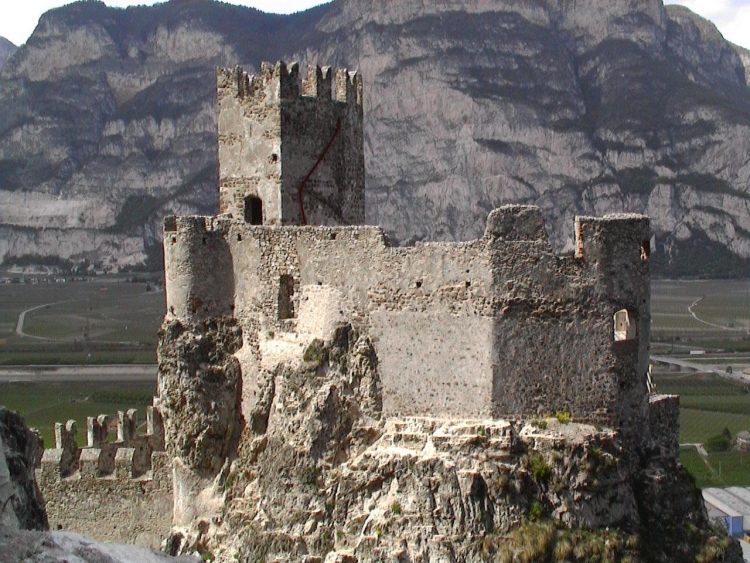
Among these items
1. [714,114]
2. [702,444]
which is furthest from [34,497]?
[714,114]

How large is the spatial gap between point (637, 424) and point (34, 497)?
1440cm

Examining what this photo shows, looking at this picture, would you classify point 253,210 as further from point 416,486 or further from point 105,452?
point 416,486

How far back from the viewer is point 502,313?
21234mm

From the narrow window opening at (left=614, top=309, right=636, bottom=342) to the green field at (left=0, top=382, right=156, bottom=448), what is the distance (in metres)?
54.4

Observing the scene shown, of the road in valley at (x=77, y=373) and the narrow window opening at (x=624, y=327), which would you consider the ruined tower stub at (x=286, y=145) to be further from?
the road in valley at (x=77, y=373)

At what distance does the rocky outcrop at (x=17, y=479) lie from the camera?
30.9 ft

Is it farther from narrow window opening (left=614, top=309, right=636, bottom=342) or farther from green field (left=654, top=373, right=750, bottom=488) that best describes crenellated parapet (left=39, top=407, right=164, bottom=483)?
green field (left=654, top=373, right=750, bottom=488)

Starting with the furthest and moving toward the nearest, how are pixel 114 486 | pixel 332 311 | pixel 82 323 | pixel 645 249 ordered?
pixel 82 323 < pixel 114 486 < pixel 332 311 < pixel 645 249

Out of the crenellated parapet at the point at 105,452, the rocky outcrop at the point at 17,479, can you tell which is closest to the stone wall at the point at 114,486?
the crenellated parapet at the point at 105,452

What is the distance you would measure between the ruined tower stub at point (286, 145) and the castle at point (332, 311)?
39 millimetres

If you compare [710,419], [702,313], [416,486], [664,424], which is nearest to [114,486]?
[416,486]

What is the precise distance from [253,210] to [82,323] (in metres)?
132

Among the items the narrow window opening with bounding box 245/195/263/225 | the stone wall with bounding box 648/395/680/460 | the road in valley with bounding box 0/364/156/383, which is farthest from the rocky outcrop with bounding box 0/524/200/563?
the road in valley with bounding box 0/364/156/383

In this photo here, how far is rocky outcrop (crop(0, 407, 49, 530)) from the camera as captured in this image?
9422 millimetres
